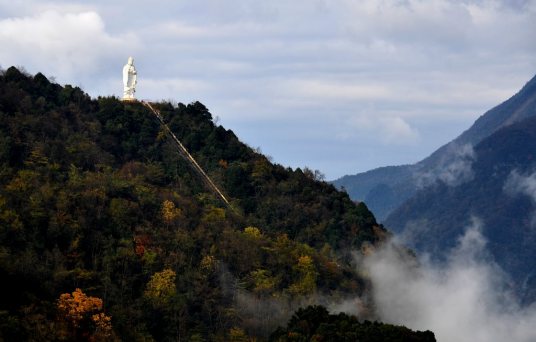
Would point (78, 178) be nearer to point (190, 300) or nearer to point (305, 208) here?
point (190, 300)

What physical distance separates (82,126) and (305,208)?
17.4 meters

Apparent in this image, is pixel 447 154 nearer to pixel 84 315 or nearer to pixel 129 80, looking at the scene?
pixel 129 80

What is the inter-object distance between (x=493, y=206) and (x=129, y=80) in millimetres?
79212

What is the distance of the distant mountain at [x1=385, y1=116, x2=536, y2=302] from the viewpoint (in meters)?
143

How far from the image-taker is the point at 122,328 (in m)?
53.3

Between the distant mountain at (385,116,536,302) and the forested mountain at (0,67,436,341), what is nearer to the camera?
the forested mountain at (0,67,436,341)

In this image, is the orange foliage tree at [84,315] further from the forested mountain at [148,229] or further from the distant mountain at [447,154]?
the distant mountain at [447,154]

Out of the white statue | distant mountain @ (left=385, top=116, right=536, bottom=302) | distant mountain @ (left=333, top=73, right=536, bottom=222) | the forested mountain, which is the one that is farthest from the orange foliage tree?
distant mountain @ (left=333, top=73, right=536, bottom=222)

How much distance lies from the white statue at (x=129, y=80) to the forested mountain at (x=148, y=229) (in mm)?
1429

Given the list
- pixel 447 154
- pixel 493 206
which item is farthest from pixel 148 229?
pixel 447 154

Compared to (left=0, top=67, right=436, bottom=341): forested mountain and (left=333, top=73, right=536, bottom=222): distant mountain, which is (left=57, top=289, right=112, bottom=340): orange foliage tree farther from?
(left=333, top=73, right=536, bottom=222): distant mountain

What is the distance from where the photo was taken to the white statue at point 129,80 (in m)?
81.6

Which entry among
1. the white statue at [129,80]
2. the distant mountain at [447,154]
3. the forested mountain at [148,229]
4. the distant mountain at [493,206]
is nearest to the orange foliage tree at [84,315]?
the forested mountain at [148,229]

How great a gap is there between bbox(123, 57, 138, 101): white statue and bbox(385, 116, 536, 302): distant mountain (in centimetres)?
6878
